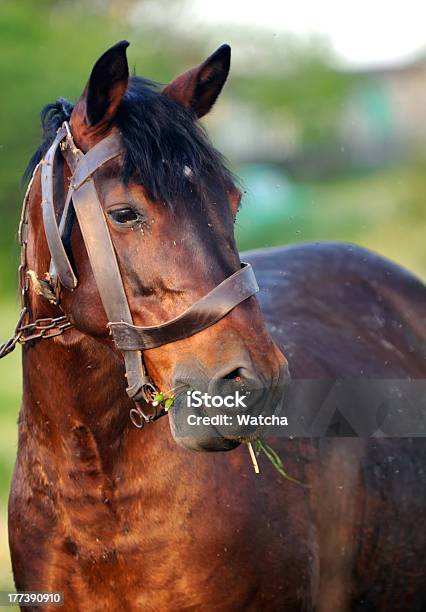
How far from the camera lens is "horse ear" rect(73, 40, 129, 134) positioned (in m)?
3.15

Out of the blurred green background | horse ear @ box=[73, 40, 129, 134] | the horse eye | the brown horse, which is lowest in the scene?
the brown horse

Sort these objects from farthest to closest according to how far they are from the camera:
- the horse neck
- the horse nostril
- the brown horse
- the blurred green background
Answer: the blurred green background
the horse neck
the brown horse
the horse nostril

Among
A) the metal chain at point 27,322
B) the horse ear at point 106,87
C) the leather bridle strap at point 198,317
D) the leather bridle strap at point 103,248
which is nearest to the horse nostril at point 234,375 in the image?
the leather bridle strap at point 198,317

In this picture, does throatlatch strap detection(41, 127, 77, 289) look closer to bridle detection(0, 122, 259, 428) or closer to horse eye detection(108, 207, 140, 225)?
bridle detection(0, 122, 259, 428)

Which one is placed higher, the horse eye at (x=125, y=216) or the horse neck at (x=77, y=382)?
the horse eye at (x=125, y=216)

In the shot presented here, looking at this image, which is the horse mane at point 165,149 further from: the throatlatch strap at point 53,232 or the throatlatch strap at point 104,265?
the throatlatch strap at point 53,232

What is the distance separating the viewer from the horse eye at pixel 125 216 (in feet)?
10.4

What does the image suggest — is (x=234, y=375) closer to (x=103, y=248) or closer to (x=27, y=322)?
(x=103, y=248)

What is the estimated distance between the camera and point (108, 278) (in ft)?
10.5

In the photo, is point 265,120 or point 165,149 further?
point 265,120

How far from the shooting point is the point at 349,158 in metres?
73.2

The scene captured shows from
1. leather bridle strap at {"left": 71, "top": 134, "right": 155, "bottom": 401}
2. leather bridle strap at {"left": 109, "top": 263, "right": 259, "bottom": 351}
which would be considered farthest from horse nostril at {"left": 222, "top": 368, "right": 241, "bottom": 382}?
leather bridle strap at {"left": 71, "top": 134, "right": 155, "bottom": 401}

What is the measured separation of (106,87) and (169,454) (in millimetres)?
1229

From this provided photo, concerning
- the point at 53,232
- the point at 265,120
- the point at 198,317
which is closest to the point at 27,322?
the point at 53,232
